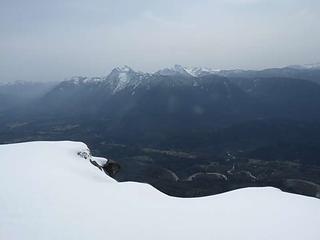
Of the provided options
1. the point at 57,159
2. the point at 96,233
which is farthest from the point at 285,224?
the point at 57,159

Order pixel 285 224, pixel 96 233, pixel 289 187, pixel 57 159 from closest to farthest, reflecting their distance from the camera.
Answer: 1. pixel 96 233
2. pixel 285 224
3. pixel 57 159
4. pixel 289 187

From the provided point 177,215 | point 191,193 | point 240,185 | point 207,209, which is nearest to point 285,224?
point 207,209

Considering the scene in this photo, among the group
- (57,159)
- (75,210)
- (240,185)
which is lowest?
(240,185)

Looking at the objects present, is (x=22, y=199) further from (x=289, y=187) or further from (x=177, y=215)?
(x=289, y=187)

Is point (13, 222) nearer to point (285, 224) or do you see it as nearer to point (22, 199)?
point (22, 199)

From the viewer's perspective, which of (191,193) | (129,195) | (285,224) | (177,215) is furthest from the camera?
(191,193)

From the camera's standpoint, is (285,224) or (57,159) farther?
(57,159)

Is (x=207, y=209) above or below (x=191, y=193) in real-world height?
above
